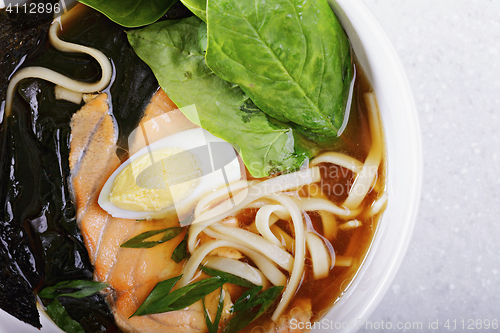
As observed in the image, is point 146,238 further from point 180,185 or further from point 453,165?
point 453,165

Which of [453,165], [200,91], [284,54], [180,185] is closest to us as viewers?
[284,54]

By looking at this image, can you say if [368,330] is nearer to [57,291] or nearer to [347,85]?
[347,85]

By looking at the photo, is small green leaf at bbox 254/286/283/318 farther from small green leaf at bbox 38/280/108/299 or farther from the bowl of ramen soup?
small green leaf at bbox 38/280/108/299

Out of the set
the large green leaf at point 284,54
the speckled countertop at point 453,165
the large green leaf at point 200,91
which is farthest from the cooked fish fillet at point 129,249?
the speckled countertop at point 453,165

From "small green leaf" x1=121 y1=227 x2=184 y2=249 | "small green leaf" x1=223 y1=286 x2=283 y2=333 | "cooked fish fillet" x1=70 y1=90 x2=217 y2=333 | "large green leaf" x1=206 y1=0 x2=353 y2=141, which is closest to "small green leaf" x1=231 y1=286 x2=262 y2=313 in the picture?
"small green leaf" x1=223 y1=286 x2=283 y2=333

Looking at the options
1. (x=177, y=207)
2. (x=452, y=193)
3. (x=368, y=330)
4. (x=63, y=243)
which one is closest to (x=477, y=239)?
(x=452, y=193)

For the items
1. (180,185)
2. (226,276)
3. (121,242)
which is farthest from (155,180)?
(226,276)
